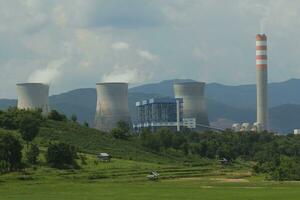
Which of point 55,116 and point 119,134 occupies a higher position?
point 55,116

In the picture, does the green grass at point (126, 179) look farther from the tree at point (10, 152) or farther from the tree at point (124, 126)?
the tree at point (124, 126)

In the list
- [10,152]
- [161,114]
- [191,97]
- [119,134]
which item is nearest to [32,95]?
[119,134]

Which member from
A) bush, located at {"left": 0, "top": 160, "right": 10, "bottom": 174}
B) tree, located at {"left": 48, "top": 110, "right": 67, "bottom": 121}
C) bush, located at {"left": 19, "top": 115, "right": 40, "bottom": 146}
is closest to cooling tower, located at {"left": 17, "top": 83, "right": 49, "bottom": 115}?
tree, located at {"left": 48, "top": 110, "right": 67, "bottom": 121}

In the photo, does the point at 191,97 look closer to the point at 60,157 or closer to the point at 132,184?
the point at 60,157

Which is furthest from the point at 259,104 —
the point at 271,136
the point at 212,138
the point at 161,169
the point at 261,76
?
the point at 161,169

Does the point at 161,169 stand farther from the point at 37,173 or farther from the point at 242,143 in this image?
the point at 242,143

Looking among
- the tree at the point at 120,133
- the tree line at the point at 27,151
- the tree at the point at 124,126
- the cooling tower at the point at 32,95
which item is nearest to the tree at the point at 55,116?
the cooling tower at the point at 32,95

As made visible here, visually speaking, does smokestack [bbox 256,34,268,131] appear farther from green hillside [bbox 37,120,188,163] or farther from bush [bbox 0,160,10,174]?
bush [bbox 0,160,10,174]
